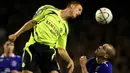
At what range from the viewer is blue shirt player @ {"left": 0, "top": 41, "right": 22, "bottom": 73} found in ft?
24.6

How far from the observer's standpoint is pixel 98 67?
17.2 ft

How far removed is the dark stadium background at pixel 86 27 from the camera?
10.3 m

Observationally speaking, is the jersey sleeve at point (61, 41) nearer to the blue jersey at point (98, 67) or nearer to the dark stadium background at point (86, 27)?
the blue jersey at point (98, 67)

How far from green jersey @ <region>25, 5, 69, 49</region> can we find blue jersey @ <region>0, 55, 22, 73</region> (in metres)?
2.47

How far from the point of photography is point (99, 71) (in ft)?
17.0

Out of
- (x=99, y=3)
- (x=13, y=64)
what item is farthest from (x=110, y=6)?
(x=13, y=64)

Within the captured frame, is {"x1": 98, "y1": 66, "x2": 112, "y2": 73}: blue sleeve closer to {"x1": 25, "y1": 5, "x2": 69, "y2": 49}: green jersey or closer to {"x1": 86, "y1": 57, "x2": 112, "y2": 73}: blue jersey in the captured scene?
{"x1": 86, "y1": 57, "x2": 112, "y2": 73}: blue jersey

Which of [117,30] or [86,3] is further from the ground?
[86,3]

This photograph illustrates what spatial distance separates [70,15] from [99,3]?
620 centimetres

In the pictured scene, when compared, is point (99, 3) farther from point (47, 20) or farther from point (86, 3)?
point (47, 20)

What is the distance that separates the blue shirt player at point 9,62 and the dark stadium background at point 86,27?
245cm

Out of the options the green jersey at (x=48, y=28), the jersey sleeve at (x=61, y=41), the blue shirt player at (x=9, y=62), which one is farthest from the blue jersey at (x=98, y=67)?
the blue shirt player at (x=9, y=62)

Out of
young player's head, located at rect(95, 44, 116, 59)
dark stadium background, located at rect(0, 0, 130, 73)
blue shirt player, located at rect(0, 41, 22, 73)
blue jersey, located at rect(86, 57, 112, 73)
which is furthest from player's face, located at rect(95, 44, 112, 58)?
dark stadium background, located at rect(0, 0, 130, 73)

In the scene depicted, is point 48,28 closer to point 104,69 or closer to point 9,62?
point 104,69
